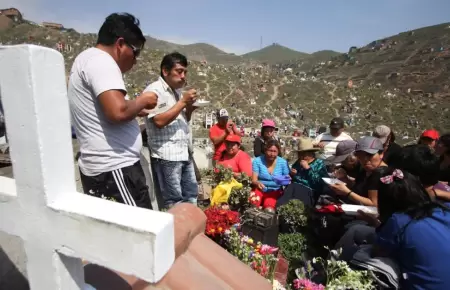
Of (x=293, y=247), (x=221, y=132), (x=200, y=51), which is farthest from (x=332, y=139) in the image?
(x=200, y=51)

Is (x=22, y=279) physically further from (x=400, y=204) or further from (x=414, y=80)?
(x=414, y=80)

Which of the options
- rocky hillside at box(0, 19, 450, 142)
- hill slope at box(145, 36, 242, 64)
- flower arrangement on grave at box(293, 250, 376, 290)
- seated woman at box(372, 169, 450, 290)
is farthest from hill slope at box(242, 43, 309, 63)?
flower arrangement on grave at box(293, 250, 376, 290)

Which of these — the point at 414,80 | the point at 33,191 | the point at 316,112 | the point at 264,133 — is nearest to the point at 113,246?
the point at 33,191

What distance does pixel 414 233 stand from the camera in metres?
1.94

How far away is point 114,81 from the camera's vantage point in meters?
1.66

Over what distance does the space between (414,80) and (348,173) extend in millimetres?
69117

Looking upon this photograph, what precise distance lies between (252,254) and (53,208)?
1.68 m

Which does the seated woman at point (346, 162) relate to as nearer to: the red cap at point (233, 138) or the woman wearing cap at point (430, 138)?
the red cap at point (233, 138)

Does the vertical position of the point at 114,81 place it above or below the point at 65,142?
above

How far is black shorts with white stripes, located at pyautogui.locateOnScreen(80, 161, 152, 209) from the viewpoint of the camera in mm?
1845

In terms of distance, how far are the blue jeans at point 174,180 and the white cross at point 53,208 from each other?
6.16ft

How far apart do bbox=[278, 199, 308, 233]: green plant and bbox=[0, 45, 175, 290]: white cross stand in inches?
116

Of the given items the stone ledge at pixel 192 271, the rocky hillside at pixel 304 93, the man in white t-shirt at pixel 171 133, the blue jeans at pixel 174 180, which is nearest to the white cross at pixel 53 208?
the stone ledge at pixel 192 271

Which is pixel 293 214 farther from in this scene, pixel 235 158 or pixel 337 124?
pixel 337 124
